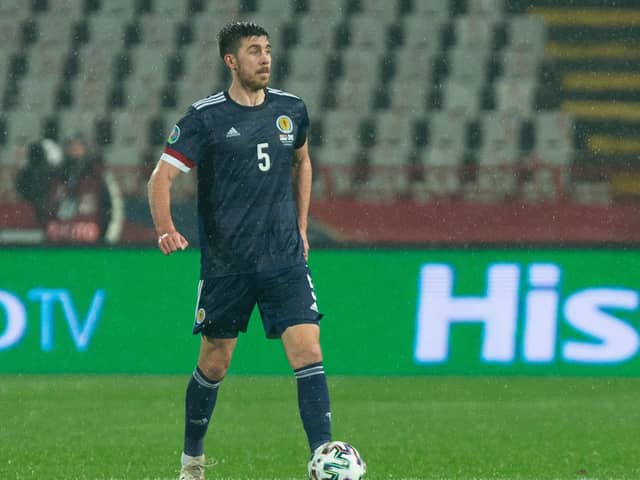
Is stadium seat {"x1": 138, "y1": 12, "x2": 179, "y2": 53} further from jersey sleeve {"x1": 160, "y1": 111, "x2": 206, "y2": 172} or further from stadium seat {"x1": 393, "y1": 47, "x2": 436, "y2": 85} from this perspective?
jersey sleeve {"x1": 160, "y1": 111, "x2": 206, "y2": 172}

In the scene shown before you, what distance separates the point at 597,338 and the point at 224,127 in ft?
17.4

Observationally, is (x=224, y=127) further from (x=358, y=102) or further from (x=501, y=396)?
(x=358, y=102)

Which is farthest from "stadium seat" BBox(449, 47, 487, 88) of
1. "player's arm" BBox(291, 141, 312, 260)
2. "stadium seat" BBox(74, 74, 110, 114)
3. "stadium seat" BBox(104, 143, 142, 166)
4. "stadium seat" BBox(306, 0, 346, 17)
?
"player's arm" BBox(291, 141, 312, 260)

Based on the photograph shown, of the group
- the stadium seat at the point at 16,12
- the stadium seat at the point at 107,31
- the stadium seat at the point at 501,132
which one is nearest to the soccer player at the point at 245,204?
the stadium seat at the point at 501,132

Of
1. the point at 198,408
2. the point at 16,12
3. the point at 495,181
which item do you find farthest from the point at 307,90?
the point at 198,408

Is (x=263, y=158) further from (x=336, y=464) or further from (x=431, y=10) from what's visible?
(x=431, y=10)

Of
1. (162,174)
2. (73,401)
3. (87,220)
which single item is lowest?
(73,401)

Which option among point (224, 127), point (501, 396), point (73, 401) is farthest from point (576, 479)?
point (73, 401)

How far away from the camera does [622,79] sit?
15641 mm

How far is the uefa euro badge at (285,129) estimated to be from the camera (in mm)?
5219

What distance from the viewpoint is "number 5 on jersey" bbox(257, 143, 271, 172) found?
5.16 m

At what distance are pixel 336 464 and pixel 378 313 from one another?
5483 millimetres

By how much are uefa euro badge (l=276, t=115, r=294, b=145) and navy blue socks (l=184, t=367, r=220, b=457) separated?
34.9 inches

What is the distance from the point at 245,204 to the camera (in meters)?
5.16
